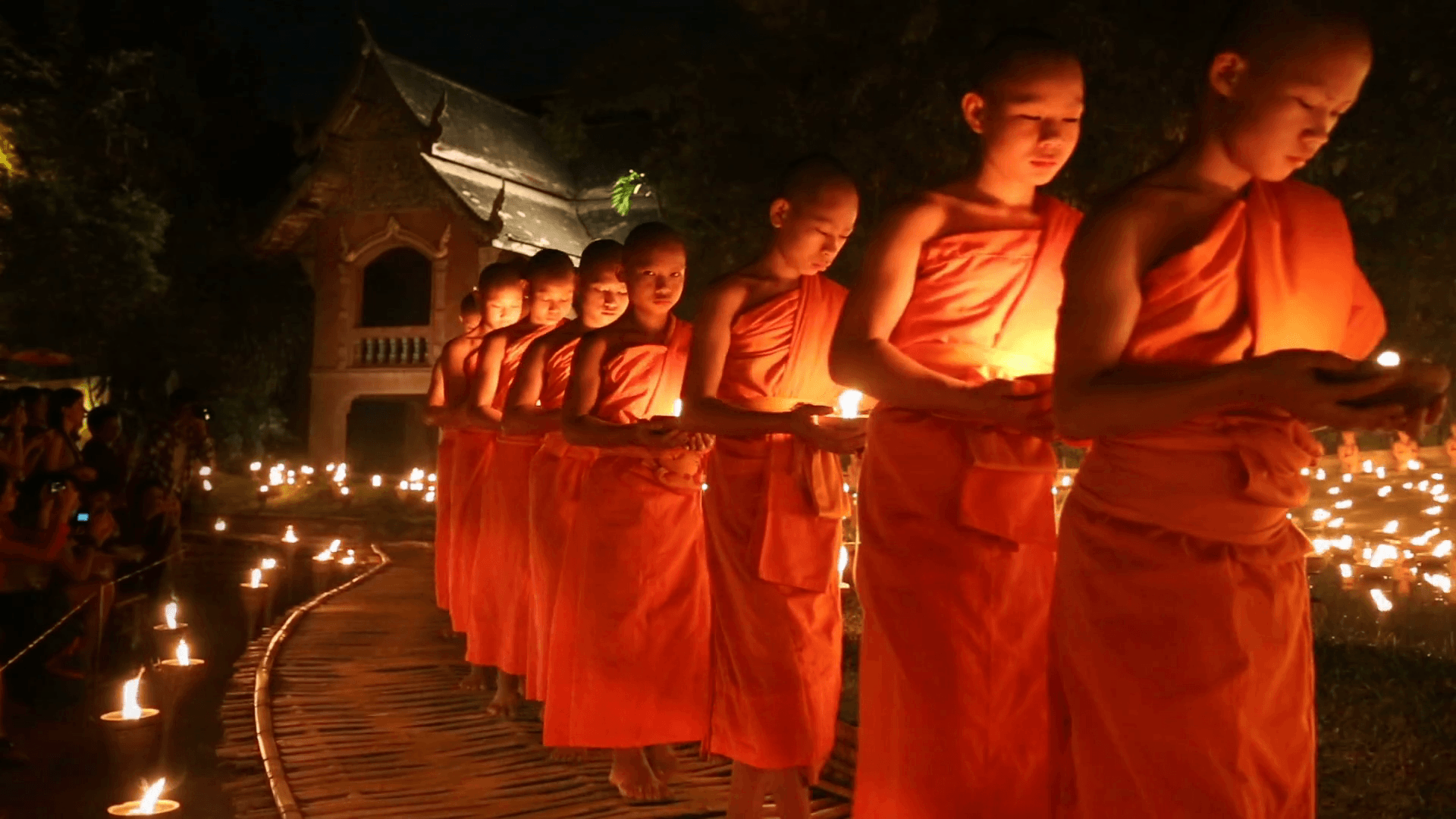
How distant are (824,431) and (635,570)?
159cm

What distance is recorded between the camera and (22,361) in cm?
1791

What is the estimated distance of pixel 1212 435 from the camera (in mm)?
2299

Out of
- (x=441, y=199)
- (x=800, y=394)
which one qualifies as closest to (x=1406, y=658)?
(x=800, y=394)

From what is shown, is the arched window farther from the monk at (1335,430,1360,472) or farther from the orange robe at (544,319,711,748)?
the orange robe at (544,319,711,748)

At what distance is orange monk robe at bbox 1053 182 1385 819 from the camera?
2277 millimetres

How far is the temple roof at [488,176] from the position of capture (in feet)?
66.5

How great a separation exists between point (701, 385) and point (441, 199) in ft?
57.3

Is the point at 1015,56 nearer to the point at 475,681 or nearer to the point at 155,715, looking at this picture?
the point at 155,715

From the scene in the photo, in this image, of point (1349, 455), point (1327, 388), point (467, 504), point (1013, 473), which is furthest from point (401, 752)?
point (1349, 455)

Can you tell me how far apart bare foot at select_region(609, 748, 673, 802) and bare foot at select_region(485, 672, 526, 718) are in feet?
5.48

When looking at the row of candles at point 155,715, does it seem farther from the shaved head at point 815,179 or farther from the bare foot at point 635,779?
the shaved head at point 815,179

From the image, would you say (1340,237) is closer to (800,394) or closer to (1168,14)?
(800,394)

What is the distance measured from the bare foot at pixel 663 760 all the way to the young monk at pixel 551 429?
37 centimetres

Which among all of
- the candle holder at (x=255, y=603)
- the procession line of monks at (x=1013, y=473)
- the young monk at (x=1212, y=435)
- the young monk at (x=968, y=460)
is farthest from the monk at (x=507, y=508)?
the young monk at (x=1212, y=435)
